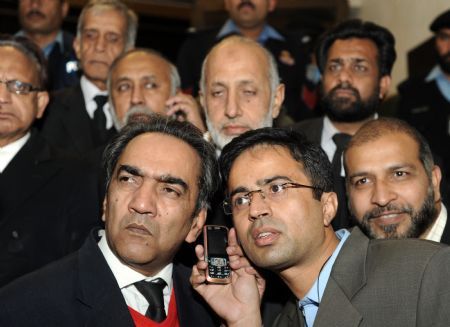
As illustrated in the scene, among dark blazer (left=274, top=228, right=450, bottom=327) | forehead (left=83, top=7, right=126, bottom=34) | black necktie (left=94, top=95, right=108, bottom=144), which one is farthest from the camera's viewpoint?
forehead (left=83, top=7, right=126, bottom=34)

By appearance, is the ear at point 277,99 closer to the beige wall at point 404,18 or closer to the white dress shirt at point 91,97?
the white dress shirt at point 91,97

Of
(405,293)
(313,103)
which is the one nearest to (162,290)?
(405,293)

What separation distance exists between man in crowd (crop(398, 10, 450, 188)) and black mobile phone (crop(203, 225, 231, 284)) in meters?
3.00

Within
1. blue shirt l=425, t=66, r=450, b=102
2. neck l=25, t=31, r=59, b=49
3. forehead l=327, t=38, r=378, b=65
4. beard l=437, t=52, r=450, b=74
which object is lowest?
blue shirt l=425, t=66, r=450, b=102

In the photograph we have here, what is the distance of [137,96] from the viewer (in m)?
5.63

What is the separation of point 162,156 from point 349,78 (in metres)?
2.27

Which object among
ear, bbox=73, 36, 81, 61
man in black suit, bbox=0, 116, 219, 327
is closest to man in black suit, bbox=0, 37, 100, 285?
man in black suit, bbox=0, 116, 219, 327

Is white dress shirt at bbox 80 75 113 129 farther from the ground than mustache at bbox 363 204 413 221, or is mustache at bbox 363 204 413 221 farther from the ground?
white dress shirt at bbox 80 75 113 129

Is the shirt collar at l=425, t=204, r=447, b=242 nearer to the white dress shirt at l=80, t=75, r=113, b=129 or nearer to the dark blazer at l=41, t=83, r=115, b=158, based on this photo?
the dark blazer at l=41, t=83, r=115, b=158

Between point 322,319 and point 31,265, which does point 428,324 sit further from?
point 31,265

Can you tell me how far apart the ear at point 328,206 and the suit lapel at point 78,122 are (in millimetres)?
2130

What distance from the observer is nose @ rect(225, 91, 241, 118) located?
4833mm

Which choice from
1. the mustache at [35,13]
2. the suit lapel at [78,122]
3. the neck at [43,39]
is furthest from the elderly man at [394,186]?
the mustache at [35,13]

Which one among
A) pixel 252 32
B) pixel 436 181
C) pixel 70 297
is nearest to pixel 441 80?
pixel 252 32
